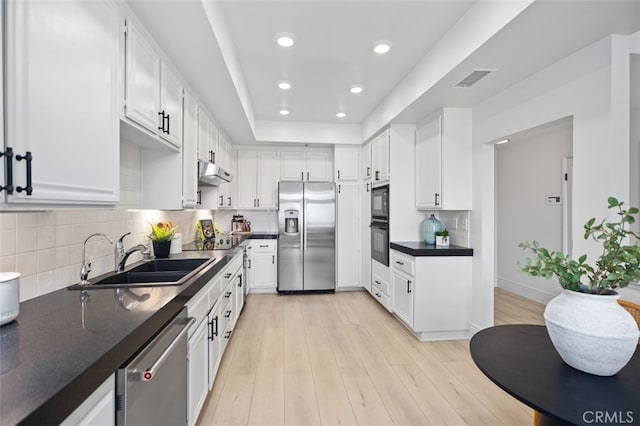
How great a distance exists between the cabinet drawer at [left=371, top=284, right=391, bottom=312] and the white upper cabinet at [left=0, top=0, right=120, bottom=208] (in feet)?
10.7

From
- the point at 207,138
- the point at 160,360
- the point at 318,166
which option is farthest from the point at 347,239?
the point at 160,360

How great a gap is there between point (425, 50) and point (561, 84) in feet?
3.47

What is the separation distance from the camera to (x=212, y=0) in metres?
1.87

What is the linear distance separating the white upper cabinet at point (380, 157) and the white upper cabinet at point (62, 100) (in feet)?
10.3

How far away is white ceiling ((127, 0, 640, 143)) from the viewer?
1.75 m

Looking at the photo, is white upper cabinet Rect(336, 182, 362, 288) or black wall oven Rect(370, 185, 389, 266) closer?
black wall oven Rect(370, 185, 389, 266)

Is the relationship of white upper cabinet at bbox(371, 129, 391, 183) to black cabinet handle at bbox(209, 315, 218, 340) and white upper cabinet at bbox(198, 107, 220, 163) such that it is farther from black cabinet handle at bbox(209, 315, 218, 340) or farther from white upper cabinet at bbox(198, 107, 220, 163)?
black cabinet handle at bbox(209, 315, 218, 340)

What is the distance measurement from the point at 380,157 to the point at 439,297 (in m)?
2.00

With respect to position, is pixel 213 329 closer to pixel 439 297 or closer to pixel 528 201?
pixel 439 297

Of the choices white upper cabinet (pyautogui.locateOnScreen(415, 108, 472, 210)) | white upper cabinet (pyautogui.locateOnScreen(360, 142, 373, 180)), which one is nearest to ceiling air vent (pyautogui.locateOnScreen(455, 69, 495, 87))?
white upper cabinet (pyautogui.locateOnScreen(415, 108, 472, 210))

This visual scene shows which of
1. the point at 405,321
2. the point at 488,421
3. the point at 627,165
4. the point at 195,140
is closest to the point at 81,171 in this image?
the point at 195,140

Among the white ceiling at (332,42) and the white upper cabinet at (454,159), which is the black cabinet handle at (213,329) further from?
the white upper cabinet at (454,159)

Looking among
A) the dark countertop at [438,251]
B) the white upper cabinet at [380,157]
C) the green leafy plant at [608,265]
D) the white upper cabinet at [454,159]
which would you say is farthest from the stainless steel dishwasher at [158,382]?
the white upper cabinet at [380,157]

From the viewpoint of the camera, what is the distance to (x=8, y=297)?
1.06m
